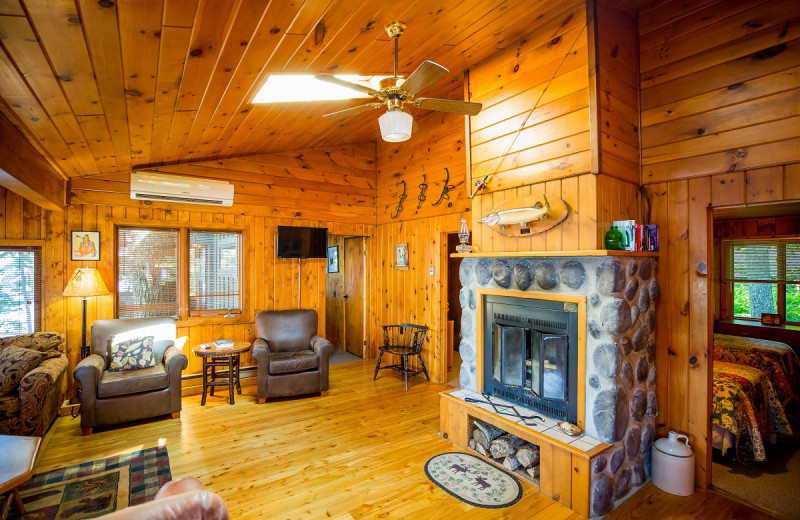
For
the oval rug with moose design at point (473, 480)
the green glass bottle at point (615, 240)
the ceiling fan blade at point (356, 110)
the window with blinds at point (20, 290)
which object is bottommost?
the oval rug with moose design at point (473, 480)

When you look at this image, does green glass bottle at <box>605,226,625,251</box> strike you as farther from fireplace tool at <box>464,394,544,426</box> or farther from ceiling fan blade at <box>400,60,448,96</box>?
ceiling fan blade at <box>400,60,448,96</box>

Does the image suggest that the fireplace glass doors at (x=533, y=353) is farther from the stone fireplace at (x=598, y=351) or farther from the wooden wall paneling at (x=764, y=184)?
the wooden wall paneling at (x=764, y=184)

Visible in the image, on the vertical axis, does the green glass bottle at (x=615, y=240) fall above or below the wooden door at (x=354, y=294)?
above

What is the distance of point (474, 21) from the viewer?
271 centimetres

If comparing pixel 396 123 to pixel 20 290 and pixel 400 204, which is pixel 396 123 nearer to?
pixel 400 204

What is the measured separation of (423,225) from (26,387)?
13.9 feet

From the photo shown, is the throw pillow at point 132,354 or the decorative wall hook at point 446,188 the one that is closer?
the throw pillow at point 132,354

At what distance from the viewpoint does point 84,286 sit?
12.8 ft

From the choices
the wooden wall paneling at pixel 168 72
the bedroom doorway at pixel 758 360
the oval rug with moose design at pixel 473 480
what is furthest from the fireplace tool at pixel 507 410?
the wooden wall paneling at pixel 168 72

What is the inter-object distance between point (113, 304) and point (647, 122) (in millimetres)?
5520

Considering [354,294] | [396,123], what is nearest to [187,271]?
[354,294]

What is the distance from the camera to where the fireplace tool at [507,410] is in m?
2.90

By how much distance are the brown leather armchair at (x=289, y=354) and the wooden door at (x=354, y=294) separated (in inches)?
53.9

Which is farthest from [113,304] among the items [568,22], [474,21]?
[568,22]
